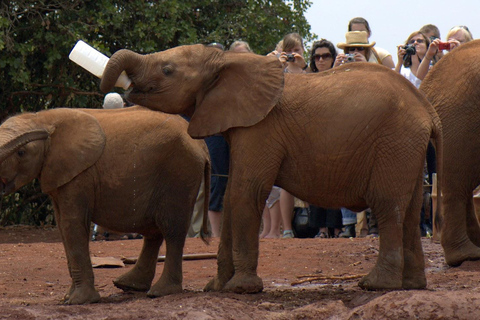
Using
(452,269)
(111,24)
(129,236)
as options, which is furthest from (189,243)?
(111,24)

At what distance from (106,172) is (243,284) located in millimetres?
1310

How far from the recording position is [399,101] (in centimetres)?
662

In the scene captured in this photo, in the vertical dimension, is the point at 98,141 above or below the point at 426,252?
above

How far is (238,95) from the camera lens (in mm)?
6719

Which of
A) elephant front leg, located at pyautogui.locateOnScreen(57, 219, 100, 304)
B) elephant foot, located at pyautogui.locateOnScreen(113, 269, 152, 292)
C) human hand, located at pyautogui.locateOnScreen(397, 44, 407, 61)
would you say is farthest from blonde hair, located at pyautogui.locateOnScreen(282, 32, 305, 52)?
elephant front leg, located at pyautogui.locateOnScreen(57, 219, 100, 304)

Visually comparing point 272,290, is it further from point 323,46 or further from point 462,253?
point 323,46

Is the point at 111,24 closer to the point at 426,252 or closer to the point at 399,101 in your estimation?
the point at 426,252

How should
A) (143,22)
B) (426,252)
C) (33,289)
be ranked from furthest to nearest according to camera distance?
1. (143,22)
2. (426,252)
3. (33,289)

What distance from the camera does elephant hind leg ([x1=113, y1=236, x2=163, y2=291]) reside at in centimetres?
735

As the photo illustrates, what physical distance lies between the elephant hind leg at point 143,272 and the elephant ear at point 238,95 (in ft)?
3.73

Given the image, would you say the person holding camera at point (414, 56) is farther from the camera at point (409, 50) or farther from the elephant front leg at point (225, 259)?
the elephant front leg at point (225, 259)

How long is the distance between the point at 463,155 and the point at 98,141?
A: 10.1ft

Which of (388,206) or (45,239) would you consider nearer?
(388,206)

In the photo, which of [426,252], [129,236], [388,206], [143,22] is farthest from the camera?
[143,22]
